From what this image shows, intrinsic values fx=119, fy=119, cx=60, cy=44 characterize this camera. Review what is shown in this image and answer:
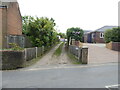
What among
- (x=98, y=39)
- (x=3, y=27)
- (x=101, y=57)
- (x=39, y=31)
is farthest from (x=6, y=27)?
(x=98, y=39)

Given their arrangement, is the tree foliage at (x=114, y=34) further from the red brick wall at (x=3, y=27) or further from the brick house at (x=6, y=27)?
the red brick wall at (x=3, y=27)

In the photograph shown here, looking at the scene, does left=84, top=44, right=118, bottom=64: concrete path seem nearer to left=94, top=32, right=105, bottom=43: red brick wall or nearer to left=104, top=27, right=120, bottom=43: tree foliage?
left=104, top=27, right=120, bottom=43: tree foliage

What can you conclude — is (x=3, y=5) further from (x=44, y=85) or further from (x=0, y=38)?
(x=44, y=85)

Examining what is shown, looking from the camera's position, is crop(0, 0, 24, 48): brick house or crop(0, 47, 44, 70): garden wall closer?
crop(0, 47, 44, 70): garden wall

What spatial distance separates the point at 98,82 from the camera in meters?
6.03

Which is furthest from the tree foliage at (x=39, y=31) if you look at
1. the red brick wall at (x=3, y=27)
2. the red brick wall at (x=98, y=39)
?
the red brick wall at (x=98, y=39)

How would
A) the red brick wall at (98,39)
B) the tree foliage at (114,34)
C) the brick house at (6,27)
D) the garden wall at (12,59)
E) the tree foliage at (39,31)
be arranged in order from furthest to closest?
the red brick wall at (98,39)
the tree foliage at (114,34)
the tree foliage at (39,31)
the brick house at (6,27)
the garden wall at (12,59)

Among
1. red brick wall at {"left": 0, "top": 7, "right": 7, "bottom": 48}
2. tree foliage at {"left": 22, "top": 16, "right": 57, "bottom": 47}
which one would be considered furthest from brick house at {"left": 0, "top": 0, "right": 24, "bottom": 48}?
tree foliage at {"left": 22, "top": 16, "right": 57, "bottom": 47}

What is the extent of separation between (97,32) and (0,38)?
1135 inches

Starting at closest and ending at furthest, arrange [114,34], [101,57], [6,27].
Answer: [101,57]
[6,27]
[114,34]

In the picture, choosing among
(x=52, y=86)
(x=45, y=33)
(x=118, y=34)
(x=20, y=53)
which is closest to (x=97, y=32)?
(x=118, y=34)

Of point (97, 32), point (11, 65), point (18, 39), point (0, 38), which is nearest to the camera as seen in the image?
point (11, 65)

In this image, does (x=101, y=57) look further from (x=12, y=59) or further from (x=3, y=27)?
(x=3, y=27)

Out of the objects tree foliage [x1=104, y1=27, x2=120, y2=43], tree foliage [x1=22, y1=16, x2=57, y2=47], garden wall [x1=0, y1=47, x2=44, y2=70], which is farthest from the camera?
tree foliage [x1=104, y1=27, x2=120, y2=43]
